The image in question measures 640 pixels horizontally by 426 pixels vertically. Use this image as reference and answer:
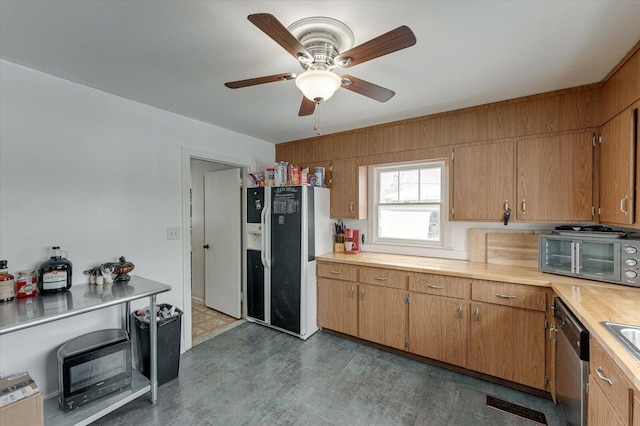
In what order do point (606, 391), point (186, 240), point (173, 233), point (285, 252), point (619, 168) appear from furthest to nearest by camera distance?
point (285, 252) → point (186, 240) → point (173, 233) → point (619, 168) → point (606, 391)

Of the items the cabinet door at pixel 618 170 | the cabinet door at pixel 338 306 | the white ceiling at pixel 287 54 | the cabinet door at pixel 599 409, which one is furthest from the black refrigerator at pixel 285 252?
the cabinet door at pixel 618 170

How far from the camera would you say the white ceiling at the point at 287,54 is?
4.34 ft

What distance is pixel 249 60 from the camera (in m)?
1.78

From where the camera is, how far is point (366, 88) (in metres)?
1.59

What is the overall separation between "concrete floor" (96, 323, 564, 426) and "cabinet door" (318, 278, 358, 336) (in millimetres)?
254

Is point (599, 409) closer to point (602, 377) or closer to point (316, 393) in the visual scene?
Answer: point (602, 377)

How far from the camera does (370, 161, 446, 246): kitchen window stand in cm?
305

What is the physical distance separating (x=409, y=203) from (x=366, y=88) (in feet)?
6.24

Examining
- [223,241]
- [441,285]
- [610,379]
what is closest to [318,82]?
[610,379]

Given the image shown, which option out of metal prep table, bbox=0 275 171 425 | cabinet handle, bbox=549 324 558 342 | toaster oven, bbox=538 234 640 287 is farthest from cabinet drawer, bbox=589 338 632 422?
metal prep table, bbox=0 275 171 425

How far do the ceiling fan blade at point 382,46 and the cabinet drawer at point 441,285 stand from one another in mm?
1933

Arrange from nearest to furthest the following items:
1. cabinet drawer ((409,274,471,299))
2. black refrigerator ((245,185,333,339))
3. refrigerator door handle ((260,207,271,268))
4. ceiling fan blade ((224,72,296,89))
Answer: ceiling fan blade ((224,72,296,89)), cabinet drawer ((409,274,471,299)), black refrigerator ((245,185,333,339)), refrigerator door handle ((260,207,271,268))

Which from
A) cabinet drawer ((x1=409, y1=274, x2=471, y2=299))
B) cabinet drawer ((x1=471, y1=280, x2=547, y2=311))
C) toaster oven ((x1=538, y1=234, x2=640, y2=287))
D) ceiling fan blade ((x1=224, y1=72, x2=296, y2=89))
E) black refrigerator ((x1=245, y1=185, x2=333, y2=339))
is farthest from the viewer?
black refrigerator ((x1=245, y1=185, x2=333, y2=339))

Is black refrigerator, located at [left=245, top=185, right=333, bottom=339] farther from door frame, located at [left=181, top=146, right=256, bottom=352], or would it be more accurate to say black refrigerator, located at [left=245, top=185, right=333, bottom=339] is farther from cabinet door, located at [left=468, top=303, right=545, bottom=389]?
cabinet door, located at [left=468, top=303, right=545, bottom=389]
